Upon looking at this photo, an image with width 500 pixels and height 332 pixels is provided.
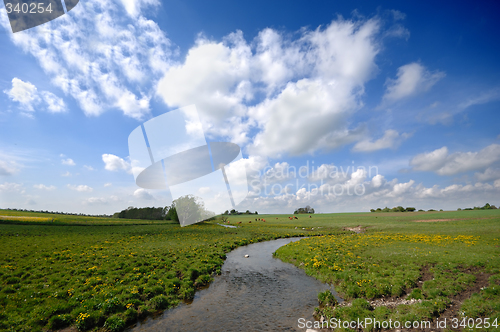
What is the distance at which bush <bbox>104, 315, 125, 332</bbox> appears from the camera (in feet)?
32.0

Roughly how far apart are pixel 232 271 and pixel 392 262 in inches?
570

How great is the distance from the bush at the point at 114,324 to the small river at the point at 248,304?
1.67 feet

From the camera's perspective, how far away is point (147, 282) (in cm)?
1469

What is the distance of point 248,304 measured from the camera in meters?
12.5

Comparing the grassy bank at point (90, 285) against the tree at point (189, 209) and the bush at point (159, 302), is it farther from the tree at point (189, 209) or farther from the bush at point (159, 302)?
the tree at point (189, 209)

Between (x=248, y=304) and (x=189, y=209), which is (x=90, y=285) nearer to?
(x=248, y=304)

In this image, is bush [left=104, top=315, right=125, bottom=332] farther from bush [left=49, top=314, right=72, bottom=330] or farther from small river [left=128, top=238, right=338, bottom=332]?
bush [left=49, top=314, right=72, bottom=330]

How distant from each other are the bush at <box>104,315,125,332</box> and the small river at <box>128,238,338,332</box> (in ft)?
1.67

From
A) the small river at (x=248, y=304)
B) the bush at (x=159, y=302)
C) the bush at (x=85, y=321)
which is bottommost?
the small river at (x=248, y=304)

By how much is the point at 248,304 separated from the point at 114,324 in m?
7.20

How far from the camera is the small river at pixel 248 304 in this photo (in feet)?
33.4

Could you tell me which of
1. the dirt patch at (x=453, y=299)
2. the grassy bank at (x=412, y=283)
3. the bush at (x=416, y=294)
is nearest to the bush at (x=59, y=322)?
the dirt patch at (x=453, y=299)

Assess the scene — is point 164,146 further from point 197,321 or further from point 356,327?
point 356,327

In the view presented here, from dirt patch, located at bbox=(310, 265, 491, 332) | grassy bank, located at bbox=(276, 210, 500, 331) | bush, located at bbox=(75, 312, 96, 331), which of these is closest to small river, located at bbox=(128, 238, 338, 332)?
grassy bank, located at bbox=(276, 210, 500, 331)
